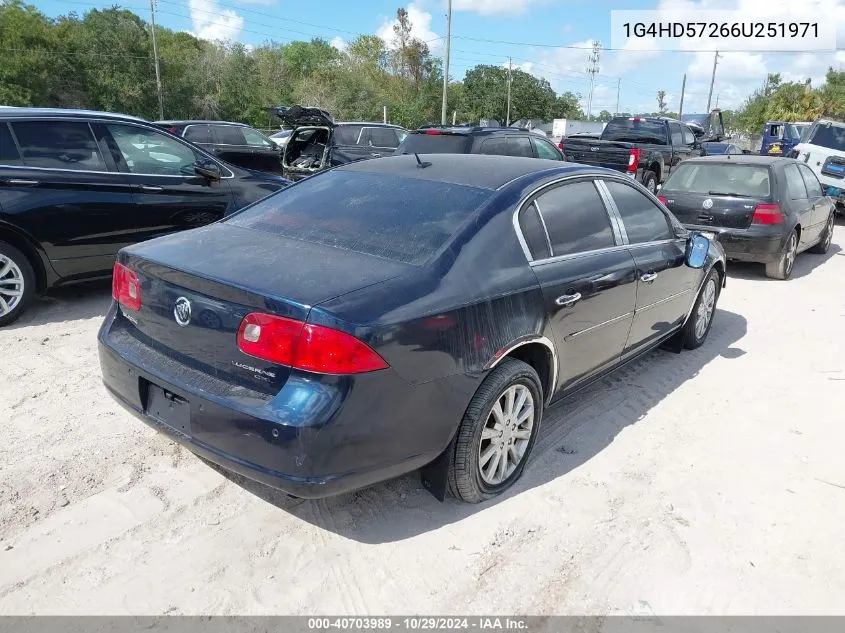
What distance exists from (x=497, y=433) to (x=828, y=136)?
49.0ft

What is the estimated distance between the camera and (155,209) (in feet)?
19.2

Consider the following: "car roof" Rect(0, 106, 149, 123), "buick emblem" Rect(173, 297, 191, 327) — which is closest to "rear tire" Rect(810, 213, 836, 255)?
"car roof" Rect(0, 106, 149, 123)

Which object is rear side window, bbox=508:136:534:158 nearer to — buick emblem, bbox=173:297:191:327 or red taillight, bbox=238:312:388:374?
buick emblem, bbox=173:297:191:327

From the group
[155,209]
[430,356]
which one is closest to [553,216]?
[430,356]

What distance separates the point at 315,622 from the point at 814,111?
175ft

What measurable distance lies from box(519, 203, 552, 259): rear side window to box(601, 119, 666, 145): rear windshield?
12372 mm

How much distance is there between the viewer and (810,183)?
9281mm

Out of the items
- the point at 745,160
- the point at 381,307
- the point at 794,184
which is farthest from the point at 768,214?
the point at 381,307

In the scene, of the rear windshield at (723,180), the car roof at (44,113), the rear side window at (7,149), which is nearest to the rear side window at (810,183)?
the rear windshield at (723,180)

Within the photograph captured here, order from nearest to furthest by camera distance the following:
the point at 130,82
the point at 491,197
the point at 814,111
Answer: the point at 491,197
the point at 130,82
the point at 814,111

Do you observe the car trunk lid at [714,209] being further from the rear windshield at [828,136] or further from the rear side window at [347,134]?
the rear windshield at [828,136]

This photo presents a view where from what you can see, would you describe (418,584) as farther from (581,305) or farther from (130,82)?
(130,82)

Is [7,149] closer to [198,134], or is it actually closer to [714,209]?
[714,209]

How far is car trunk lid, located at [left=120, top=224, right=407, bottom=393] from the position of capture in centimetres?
250
